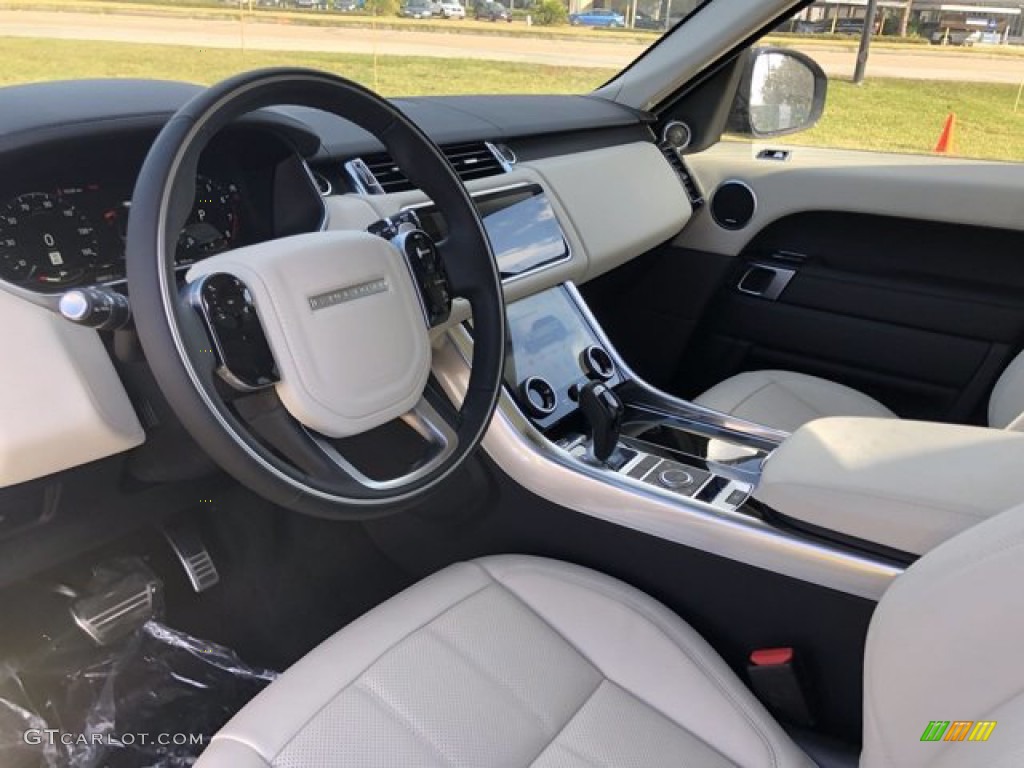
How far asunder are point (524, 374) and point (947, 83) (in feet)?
4.81

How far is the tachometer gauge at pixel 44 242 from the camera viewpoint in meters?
1.08

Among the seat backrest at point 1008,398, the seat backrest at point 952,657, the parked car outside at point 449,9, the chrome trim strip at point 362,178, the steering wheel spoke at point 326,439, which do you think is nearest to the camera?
the seat backrest at point 952,657

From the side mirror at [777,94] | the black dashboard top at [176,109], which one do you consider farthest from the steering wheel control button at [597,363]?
the side mirror at [777,94]

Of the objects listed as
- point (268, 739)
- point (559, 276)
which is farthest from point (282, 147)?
Answer: point (268, 739)

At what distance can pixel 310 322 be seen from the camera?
39.0 inches

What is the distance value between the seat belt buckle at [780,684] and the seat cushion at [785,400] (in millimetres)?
606

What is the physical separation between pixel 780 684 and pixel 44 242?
1.11 meters

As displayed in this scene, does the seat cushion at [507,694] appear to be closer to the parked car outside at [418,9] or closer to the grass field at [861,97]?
the grass field at [861,97]

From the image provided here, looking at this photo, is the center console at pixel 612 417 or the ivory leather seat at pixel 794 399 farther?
the ivory leather seat at pixel 794 399

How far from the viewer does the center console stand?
142 centimetres

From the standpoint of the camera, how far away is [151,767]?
1398 millimetres

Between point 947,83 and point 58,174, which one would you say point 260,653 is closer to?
point 58,174

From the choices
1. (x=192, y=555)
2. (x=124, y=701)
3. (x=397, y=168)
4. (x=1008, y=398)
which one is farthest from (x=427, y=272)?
(x=1008, y=398)

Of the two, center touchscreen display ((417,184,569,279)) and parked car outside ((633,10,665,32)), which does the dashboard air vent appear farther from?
center touchscreen display ((417,184,569,279))
